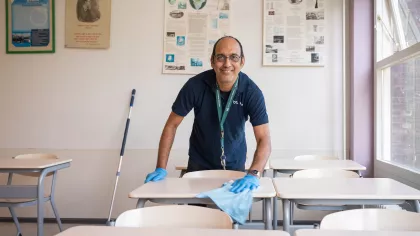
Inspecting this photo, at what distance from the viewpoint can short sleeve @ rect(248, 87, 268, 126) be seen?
6.93ft

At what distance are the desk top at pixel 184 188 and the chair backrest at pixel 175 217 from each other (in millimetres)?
232

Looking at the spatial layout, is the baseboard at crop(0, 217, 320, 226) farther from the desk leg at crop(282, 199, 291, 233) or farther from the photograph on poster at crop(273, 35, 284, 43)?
the desk leg at crop(282, 199, 291, 233)

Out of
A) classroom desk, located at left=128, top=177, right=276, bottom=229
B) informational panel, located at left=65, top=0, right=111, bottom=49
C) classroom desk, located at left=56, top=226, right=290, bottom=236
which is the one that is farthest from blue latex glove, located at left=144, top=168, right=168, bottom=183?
informational panel, located at left=65, top=0, right=111, bottom=49

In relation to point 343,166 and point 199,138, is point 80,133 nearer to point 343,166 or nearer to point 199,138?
point 199,138

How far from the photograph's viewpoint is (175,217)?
126 cm

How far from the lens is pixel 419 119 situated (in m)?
2.45

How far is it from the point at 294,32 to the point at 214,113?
172 cm

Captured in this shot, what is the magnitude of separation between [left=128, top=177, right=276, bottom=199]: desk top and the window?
1444mm

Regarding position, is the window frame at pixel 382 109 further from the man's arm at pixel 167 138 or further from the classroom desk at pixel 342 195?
the man's arm at pixel 167 138

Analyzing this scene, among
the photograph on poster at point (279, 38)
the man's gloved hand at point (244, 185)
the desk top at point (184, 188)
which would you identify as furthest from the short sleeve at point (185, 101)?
the photograph on poster at point (279, 38)

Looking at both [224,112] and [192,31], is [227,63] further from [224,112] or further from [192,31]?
[192,31]

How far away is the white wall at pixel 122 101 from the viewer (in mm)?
3482

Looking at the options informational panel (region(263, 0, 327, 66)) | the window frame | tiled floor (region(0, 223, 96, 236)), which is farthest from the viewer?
informational panel (region(263, 0, 327, 66))

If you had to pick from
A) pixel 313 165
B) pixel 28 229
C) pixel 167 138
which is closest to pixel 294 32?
pixel 313 165
